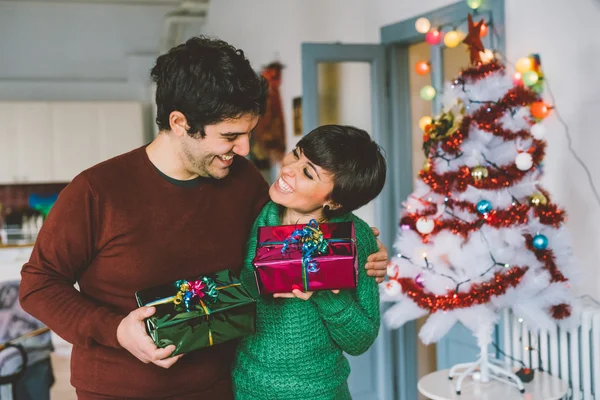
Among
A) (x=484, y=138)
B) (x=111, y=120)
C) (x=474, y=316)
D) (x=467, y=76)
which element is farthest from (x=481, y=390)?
(x=111, y=120)

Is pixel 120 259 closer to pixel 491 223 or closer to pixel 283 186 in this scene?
pixel 283 186

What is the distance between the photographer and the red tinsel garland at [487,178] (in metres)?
2.33

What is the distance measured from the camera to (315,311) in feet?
5.04

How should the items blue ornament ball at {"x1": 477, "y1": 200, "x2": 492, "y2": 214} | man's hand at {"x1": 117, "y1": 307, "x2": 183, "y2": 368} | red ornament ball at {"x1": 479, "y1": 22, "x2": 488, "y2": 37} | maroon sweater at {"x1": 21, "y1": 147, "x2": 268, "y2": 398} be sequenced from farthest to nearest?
red ornament ball at {"x1": 479, "y1": 22, "x2": 488, "y2": 37} → blue ornament ball at {"x1": 477, "y1": 200, "x2": 492, "y2": 214} → maroon sweater at {"x1": 21, "y1": 147, "x2": 268, "y2": 398} → man's hand at {"x1": 117, "y1": 307, "x2": 183, "y2": 368}

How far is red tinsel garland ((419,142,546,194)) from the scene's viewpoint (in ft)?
7.66

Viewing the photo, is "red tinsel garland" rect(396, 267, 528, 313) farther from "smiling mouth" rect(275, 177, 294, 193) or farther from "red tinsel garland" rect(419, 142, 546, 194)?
"smiling mouth" rect(275, 177, 294, 193)

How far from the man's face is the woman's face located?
0.12m

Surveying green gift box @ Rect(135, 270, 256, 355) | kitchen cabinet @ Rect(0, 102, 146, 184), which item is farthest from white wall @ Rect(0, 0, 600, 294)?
green gift box @ Rect(135, 270, 256, 355)

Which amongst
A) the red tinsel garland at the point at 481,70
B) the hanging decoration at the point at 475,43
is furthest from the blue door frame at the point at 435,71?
the red tinsel garland at the point at 481,70

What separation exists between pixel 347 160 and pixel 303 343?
0.45m

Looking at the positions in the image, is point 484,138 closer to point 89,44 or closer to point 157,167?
point 157,167

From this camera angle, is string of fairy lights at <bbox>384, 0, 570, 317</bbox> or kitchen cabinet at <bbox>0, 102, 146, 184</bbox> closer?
string of fairy lights at <bbox>384, 0, 570, 317</bbox>

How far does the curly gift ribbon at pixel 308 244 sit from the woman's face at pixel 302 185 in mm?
96

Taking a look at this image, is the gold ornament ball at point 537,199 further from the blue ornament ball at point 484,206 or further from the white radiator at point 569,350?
the white radiator at point 569,350
